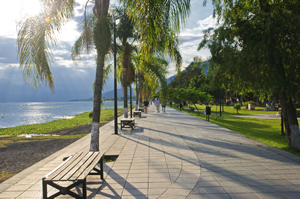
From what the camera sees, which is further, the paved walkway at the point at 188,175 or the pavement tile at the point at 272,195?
the paved walkway at the point at 188,175

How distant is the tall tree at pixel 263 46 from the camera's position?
245 inches

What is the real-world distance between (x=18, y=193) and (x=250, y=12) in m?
8.36

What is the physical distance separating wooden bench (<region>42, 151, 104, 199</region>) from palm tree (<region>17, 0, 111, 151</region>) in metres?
1.81

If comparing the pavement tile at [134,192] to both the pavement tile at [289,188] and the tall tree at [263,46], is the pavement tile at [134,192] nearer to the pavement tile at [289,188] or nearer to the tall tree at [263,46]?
the pavement tile at [289,188]

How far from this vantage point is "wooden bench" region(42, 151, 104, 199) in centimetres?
312

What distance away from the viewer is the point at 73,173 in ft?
10.9

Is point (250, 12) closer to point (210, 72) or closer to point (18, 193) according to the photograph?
point (210, 72)

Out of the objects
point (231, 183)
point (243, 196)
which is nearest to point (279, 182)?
point (231, 183)

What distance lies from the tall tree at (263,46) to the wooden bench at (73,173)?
5.46 meters

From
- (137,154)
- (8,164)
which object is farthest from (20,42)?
(137,154)

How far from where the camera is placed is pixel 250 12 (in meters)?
7.22

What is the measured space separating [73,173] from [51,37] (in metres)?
3.33

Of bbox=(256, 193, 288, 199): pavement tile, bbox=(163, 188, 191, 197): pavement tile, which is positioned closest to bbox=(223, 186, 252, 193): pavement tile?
bbox=(256, 193, 288, 199): pavement tile

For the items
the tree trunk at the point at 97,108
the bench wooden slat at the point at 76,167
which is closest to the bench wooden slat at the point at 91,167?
the bench wooden slat at the point at 76,167
